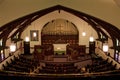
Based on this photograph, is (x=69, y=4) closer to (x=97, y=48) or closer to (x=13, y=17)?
(x=13, y=17)

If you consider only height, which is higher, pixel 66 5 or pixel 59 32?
pixel 66 5

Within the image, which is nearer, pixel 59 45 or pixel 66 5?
pixel 66 5

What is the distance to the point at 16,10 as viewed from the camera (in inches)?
429

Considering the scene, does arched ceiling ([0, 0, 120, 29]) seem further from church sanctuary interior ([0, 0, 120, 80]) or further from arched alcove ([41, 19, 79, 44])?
arched alcove ([41, 19, 79, 44])

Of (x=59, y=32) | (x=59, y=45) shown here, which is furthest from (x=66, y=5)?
(x=59, y=45)

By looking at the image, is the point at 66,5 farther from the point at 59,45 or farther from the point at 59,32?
the point at 59,45

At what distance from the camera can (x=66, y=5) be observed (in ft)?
36.4

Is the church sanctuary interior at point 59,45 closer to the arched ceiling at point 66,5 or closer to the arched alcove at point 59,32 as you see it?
the arched alcove at point 59,32

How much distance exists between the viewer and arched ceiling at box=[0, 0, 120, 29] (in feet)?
35.0

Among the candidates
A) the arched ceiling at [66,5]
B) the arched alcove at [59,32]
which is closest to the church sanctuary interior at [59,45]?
the arched alcove at [59,32]

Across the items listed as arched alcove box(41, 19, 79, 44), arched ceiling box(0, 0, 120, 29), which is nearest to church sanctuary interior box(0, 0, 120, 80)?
arched alcove box(41, 19, 79, 44)

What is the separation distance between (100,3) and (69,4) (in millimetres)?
1373

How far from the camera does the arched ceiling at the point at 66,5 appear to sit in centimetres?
1068

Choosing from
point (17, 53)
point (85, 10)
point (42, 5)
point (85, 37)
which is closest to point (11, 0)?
point (42, 5)
